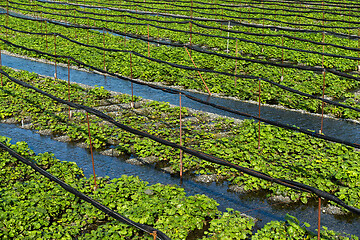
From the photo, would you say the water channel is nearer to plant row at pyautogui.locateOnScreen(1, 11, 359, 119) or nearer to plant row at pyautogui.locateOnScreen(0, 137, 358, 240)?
plant row at pyautogui.locateOnScreen(0, 137, 358, 240)

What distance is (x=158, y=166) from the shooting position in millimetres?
10695

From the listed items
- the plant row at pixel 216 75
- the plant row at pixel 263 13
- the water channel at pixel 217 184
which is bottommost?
the water channel at pixel 217 184

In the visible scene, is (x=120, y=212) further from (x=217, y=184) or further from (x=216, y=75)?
(x=216, y=75)

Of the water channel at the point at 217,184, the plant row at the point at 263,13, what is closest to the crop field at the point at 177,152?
the water channel at the point at 217,184

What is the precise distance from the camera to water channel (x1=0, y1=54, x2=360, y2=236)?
8.79 m

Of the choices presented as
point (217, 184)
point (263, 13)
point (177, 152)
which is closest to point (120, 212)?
point (217, 184)

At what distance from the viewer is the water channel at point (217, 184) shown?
28.8 feet

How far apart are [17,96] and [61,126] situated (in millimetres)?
3363

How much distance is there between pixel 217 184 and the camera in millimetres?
9930

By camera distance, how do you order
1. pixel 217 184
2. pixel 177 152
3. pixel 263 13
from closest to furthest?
pixel 217 184
pixel 177 152
pixel 263 13

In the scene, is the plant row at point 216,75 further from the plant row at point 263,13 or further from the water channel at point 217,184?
the plant row at point 263,13

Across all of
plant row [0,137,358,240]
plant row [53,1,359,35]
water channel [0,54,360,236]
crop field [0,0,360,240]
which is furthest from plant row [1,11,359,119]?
plant row [53,1,359,35]

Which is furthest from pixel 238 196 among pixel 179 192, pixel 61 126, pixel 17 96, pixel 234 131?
pixel 17 96

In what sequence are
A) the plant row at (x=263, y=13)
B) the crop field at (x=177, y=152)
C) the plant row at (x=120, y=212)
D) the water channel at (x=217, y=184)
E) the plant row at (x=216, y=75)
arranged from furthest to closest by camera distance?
the plant row at (x=263, y=13)
the plant row at (x=216, y=75)
the water channel at (x=217, y=184)
the crop field at (x=177, y=152)
the plant row at (x=120, y=212)
